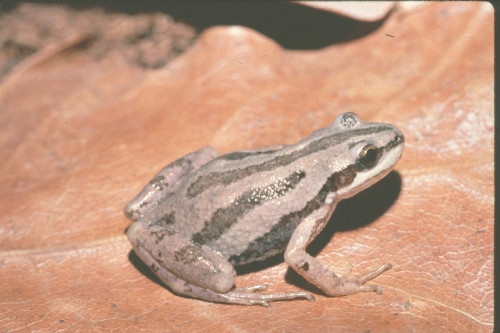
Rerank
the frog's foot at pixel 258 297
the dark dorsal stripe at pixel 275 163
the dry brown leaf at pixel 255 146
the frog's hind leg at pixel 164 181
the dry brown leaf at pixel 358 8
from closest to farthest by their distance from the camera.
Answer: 1. the dry brown leaf at pixel 255 146
2. the frog's foot at pixel 258 297
3. the dark dorsal stripe at pixel 275 163
4. the frog's hind leg at pixel 164 181
5. the dry brown leaf at pixel 358 8

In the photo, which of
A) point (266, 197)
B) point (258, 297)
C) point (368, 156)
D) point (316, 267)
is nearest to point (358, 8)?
point (368, 156)

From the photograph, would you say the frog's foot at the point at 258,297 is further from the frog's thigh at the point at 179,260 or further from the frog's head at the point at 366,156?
the frog's head at the point at 366,156

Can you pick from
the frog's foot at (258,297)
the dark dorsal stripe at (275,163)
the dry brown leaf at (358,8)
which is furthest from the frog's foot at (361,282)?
the dry brown leaf at (358,8)

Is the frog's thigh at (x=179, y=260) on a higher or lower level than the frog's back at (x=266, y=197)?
lower

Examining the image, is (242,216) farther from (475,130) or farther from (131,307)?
(475,130)

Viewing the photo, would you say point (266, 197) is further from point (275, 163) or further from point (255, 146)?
point (255, 146)

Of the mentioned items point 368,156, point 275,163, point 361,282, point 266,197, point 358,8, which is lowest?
point 361,282

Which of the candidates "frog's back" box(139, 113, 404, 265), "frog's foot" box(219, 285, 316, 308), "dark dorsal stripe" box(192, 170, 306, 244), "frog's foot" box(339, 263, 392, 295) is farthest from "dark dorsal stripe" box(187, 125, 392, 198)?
"frog's foot" box(339, 263, 392, 295)
